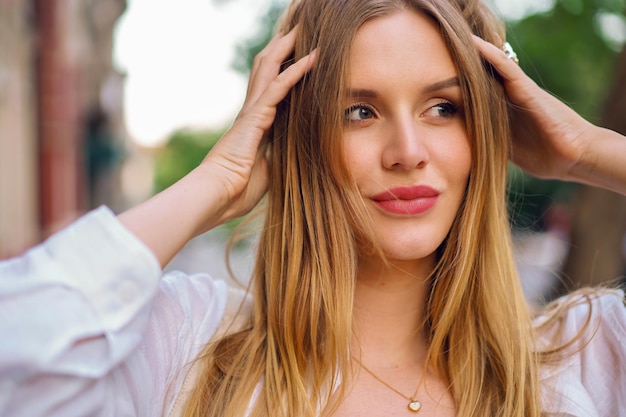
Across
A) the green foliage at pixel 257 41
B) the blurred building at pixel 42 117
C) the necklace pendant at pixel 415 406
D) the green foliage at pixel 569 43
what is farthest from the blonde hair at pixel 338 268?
the blurred building at pixel 42 117

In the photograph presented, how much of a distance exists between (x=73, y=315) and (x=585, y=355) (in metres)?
1.49

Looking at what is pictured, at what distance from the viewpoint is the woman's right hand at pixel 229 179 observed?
5.46 feet

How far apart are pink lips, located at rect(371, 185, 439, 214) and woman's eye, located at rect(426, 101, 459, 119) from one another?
23 cm

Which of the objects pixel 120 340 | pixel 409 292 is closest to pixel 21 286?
pixel 120 340

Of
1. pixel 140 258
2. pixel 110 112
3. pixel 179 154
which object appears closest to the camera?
pixel 140 258

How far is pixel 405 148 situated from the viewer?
188cm

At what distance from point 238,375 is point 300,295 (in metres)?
0.29


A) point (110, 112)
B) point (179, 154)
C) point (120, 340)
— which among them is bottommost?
point (179, 154)

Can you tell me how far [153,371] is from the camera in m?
1.85

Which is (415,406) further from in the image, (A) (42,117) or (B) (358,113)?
(A) (42,117)

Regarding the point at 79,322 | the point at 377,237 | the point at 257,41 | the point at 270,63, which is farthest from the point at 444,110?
the point at 257,41

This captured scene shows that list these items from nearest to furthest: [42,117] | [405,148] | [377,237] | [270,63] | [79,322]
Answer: [79,322] < [405,148] < [377,237] < [270,63] < [42,117]

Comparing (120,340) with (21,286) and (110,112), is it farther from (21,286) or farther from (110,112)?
(110,112)

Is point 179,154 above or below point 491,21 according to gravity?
below
